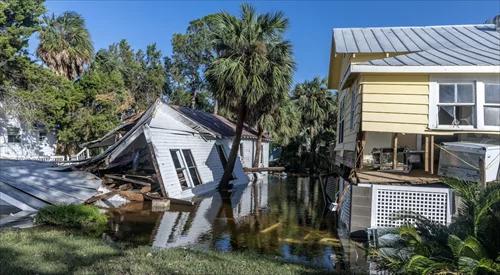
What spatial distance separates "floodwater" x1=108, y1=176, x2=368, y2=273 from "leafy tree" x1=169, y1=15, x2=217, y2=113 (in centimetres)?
3092

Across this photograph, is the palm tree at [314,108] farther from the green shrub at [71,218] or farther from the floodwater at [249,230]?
the green shrub at [71,218]

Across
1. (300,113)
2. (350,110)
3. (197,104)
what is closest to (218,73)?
(350,110)

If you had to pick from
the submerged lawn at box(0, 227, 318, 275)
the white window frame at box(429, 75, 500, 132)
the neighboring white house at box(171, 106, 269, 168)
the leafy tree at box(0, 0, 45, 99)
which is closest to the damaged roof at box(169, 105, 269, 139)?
the neighboring white house at box(171, 106, 269, 168)

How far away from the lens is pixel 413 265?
529cm

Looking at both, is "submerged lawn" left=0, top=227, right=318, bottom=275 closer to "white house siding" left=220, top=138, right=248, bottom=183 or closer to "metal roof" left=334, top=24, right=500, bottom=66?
"metal roof" left=334, top=24, right=500, bottom=66

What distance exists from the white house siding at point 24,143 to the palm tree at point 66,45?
4512 mm

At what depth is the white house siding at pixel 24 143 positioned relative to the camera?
26.2 metres

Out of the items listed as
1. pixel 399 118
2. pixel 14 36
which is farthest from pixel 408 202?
pixel 14 36

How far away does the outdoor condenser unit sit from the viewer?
8.59m

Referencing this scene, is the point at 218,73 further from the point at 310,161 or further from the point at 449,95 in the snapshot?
the point at 310,161

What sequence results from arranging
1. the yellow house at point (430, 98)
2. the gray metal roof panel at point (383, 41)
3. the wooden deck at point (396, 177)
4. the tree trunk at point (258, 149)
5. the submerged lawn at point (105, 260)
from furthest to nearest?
the tree trunk at point (258, 149), the gray metal roof panel at point (383, 41), the yellow house at point (430, 98), the wooden deck at point (396, 177), the submerged lawn at point (105, 260)

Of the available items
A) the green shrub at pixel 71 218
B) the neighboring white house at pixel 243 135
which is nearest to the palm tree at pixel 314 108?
the neighboring white house at pixel 243 135

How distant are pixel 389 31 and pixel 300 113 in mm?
21332

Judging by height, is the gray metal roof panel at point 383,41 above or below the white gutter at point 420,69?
above
